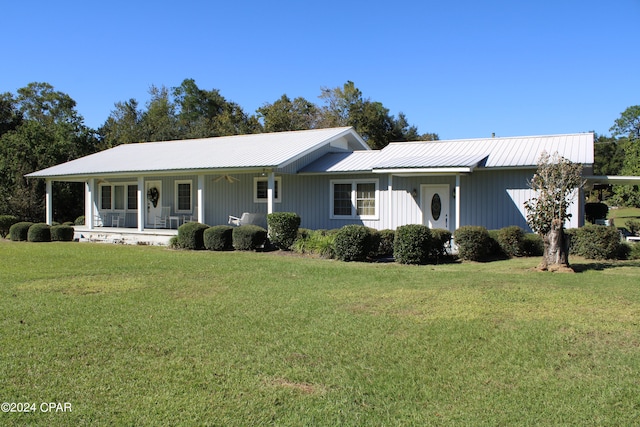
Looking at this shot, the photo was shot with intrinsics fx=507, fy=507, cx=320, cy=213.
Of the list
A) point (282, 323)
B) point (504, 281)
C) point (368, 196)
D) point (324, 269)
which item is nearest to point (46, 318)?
point (282, 323)

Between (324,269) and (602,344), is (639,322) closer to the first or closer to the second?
(602,344)

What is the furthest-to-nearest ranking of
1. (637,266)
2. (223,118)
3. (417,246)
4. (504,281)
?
(223,118) < (417,246) < (637,266) < (504,281)

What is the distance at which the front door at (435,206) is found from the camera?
1777 centimetres

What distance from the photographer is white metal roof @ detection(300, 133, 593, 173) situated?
16516 millimetres

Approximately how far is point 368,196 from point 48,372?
48.7ft

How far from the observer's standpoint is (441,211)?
17844mm

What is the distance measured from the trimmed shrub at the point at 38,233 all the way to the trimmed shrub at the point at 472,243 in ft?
54.1

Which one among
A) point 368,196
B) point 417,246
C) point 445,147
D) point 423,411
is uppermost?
point 445,147

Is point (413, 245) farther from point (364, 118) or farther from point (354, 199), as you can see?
point (364, 118)

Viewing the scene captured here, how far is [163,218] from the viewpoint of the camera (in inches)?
910

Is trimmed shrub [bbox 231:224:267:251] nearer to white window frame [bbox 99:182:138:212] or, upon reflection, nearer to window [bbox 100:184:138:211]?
white window frame [bbox 99:182:138:212]

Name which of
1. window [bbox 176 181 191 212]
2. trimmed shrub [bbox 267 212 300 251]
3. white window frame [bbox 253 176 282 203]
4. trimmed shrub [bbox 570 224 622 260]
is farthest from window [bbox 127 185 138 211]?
trimmed shrub [bbox 570 224 622 260]

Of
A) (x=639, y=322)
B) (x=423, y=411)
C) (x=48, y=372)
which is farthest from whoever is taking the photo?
(x=639, y=322)

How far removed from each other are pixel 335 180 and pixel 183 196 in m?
7.65
